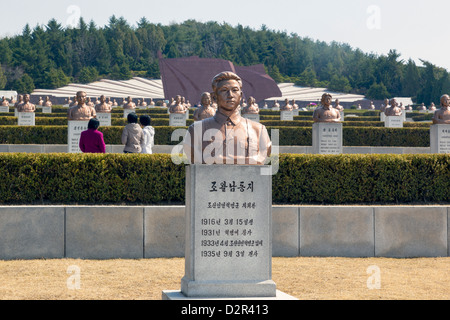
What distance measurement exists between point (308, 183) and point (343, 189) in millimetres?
625

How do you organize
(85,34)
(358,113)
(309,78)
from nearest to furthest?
(358,113) → (309,78) → (85,34)

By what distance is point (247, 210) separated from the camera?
713cm

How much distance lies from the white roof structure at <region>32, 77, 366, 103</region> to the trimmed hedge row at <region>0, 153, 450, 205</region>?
264ft

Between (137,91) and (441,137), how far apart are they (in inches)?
3273

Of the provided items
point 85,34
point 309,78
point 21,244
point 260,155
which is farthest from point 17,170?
point 85,34

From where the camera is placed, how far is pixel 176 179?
1134cm

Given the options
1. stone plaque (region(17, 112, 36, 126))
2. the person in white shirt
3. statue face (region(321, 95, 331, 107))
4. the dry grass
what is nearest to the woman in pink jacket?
the person in white shirt

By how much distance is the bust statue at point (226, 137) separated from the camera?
729cm

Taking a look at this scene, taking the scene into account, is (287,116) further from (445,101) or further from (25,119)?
(445,101)

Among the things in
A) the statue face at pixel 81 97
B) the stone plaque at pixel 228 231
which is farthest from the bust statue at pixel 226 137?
the statue face at pixel 81 97

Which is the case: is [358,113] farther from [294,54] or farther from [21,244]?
[294,54]

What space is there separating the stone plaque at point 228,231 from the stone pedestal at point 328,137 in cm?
1353

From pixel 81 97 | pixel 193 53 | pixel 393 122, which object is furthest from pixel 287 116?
pixel 193 53

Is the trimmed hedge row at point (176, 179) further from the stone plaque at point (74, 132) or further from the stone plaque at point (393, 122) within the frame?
the stone plaque at point (393, 122)
